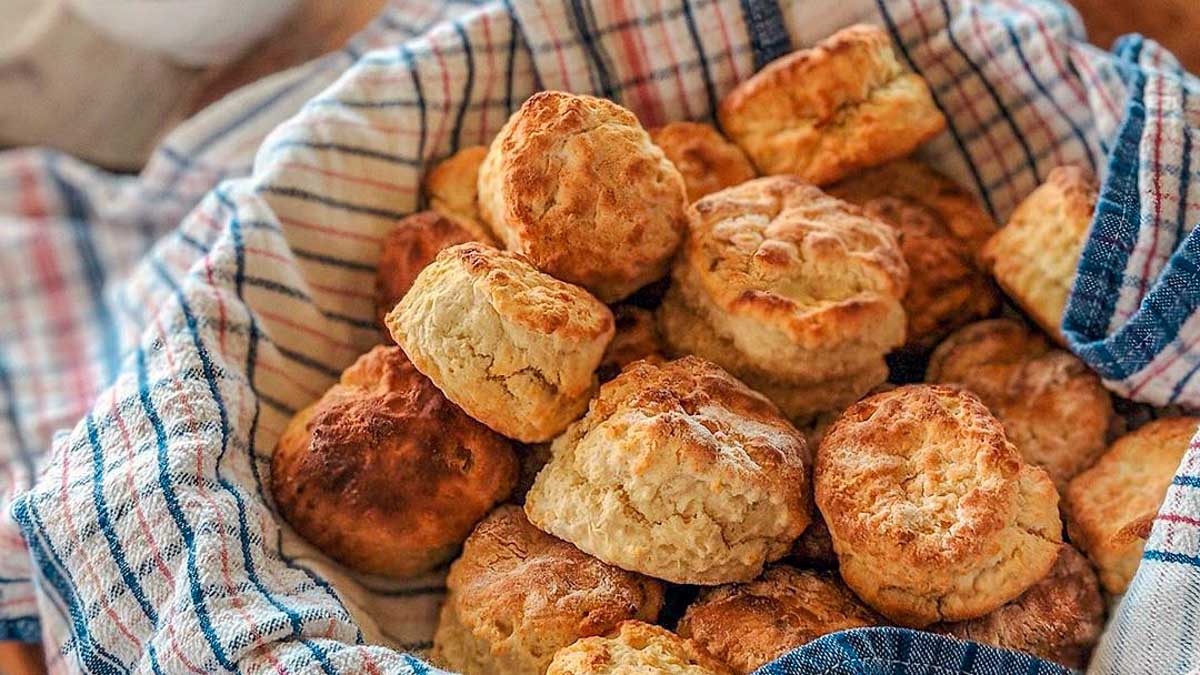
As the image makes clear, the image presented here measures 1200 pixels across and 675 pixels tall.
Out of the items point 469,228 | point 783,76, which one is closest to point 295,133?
point 469,228

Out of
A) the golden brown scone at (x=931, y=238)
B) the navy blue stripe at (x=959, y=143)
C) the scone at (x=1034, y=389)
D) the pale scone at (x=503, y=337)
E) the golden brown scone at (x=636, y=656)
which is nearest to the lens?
the golden brown scone at (x=636, y=656)

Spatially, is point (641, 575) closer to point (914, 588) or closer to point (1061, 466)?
point (914, 588)

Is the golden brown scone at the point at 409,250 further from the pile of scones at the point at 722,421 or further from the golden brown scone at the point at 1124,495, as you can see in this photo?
the golden brown scone at the point at 1124,495

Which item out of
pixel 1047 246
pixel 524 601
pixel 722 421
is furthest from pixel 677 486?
pixel 1047 246

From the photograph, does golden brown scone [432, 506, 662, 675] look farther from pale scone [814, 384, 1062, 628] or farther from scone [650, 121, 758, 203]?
scone [650, 121, 758, 203]

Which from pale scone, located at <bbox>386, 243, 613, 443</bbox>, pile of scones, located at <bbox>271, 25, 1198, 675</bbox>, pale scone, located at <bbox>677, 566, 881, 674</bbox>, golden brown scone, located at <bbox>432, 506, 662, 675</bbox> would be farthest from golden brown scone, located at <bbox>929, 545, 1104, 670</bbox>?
pale scone, located at <bbox>386, 243, 613, 443</bbox>

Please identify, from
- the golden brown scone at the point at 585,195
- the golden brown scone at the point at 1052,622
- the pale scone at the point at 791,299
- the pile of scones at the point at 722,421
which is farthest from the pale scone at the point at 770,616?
the golden brown scone at the point at 585,195
